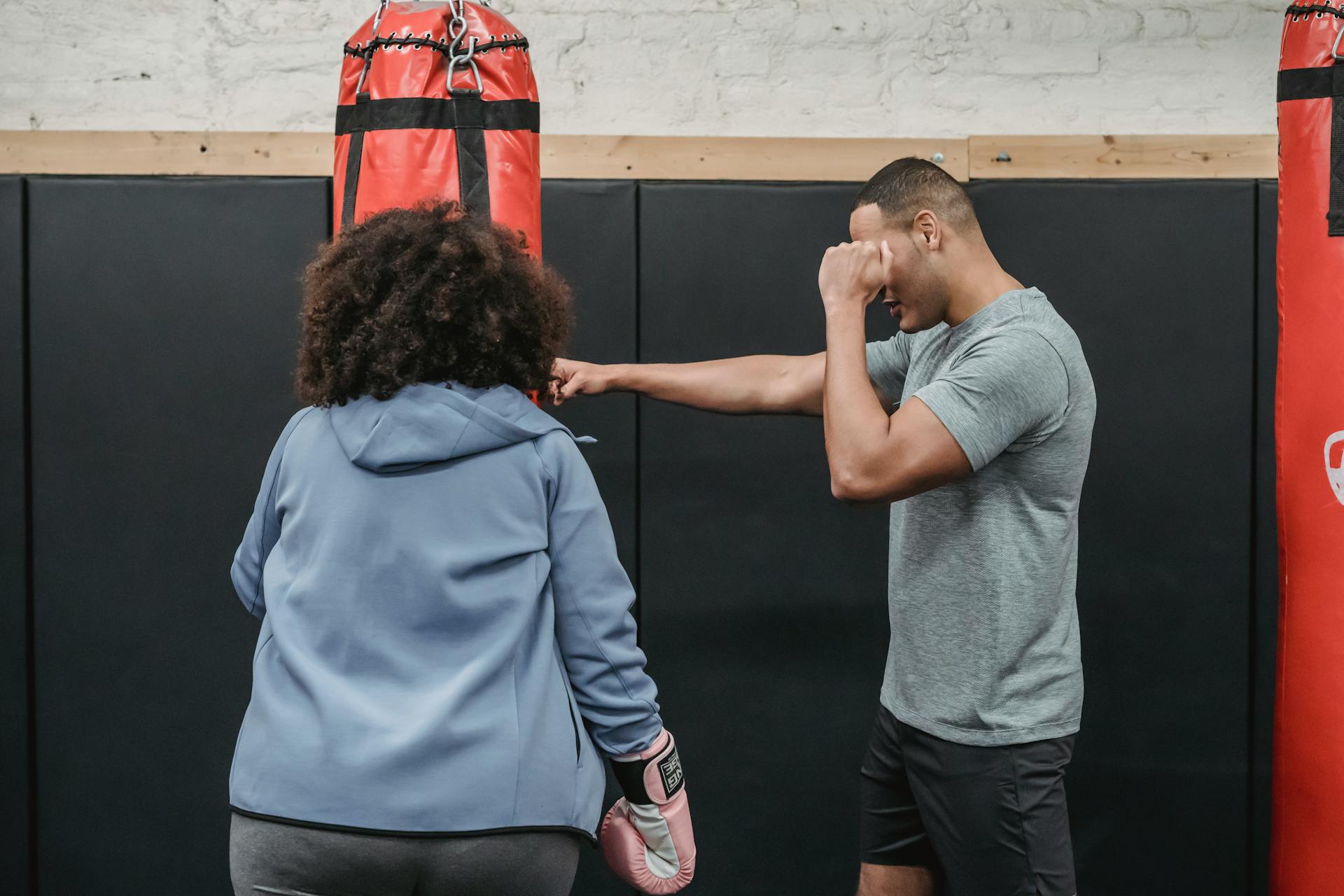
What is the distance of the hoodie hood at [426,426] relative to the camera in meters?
1.14

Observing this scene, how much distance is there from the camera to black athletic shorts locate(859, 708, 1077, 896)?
61.7 inches

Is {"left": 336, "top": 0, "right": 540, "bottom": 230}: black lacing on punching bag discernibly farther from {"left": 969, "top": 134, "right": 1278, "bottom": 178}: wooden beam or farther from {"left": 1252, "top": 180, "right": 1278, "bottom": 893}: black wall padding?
{"left": 1252, "top": 180, "right": 1278, "bottom": 893}: black wall padding

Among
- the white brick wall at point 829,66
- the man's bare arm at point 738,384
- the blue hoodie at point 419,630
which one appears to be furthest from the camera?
the white brick wall at point 829,66

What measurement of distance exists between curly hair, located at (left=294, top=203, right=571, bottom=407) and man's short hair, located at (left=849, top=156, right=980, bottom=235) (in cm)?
74

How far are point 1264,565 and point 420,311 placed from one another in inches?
90.0

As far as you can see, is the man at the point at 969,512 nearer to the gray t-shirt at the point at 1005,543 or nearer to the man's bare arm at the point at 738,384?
the gray t-shirt at the point at 1005,543

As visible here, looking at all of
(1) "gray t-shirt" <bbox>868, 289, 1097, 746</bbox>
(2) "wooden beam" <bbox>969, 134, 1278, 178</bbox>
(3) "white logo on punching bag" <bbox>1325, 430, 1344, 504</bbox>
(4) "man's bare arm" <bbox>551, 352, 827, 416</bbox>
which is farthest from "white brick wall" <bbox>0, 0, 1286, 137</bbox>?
A: (3) "white logo on punching bag" <bbox>1325, 430, 1344, 504</bbox>

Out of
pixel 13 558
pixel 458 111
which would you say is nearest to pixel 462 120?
pixel 458 111

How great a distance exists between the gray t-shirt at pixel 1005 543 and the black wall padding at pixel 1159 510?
0.98m

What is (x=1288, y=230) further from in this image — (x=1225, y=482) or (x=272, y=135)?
(x=272, y=135)

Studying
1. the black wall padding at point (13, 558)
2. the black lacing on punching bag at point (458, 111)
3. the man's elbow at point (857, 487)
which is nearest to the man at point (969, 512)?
the man's elbow at point (857, 487)

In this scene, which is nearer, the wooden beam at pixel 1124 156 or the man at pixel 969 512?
the man at pixel 969 512

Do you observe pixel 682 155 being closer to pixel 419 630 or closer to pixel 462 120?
pixel 462 120

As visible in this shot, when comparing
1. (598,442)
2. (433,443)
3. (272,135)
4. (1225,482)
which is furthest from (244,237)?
(1225,482)
